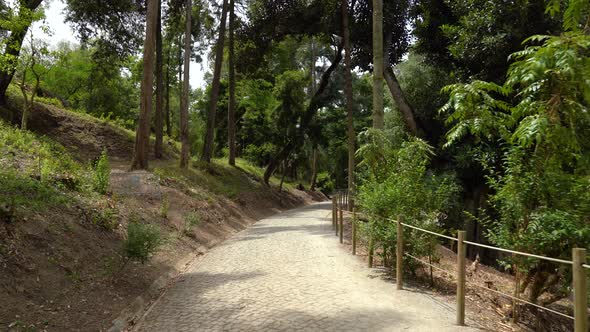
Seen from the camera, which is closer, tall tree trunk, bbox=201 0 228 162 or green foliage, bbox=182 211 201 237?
green foliage, bbox=182 211 201 237

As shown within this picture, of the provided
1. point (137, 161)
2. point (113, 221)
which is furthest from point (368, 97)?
point (113, 221)

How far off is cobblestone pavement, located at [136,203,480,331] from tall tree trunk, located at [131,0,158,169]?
A: 917 cm

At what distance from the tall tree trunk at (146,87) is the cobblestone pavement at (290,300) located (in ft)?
30.1

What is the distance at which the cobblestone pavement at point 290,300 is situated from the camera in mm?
5875

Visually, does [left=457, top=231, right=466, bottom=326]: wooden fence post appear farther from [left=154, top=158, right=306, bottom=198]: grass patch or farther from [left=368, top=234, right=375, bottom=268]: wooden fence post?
[left=154, top=158, right=306, bottom=198]: grass patch

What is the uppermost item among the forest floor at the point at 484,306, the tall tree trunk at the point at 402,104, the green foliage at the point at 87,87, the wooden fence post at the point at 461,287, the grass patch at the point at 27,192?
the green foliage at the point at 87,87

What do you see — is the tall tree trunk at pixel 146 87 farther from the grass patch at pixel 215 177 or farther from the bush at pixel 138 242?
the bush at pixel 138 242

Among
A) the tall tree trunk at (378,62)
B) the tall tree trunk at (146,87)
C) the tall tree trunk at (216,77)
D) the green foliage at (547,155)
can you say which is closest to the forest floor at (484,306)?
the green foliage at (547,155)

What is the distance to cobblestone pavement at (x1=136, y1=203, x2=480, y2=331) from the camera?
19.3ft

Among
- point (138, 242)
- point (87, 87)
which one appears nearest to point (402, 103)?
point (138, 242)

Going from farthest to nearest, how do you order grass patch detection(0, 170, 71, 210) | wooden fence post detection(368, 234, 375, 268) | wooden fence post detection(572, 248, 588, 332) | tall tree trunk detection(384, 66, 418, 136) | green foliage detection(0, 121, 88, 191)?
tall tree trunk detection(384, 66, 418, 136)
green foliage detection(0, 121, 88, 191)
wooden fence post detection(368, 234, 375, 268)
grass patch detection(0, 170, 71, 210)
wooden fence post detection(572, 248, 588, 332)

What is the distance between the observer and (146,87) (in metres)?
18.2

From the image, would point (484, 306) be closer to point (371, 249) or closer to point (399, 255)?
point (399, 255)

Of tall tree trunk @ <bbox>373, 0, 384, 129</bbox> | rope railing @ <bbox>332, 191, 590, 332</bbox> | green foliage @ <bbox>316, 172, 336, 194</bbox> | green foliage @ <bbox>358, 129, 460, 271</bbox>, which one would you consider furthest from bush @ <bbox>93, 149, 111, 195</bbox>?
green foliage @ <bbox>316, 172, 336, 194</bbox>
